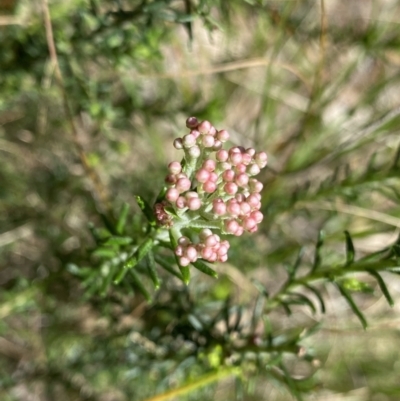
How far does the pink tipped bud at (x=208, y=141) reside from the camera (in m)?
1.62

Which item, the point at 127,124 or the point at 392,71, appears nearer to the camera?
the point at 127,124

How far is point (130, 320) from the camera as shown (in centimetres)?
326

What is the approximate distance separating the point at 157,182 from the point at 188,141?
7.01 feet

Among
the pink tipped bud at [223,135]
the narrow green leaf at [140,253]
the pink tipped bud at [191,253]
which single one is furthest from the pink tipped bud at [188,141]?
the narrow green leaf at [140,253]

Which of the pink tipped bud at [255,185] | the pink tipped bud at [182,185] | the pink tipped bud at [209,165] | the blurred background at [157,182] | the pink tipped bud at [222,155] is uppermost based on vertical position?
the blurred background at [157,182]

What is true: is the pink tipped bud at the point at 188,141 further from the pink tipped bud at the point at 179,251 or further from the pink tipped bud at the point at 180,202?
the pink tipped bud at the point at 179,251

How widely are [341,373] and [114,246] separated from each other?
2671mm

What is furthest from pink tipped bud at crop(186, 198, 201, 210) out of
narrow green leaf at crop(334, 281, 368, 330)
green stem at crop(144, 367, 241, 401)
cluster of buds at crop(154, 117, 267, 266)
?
green stem at crop(144, 367, 241, 401)

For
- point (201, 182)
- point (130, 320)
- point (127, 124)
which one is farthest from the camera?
point (127, 124)

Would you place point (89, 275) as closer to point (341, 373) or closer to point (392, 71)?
point (341, 373)

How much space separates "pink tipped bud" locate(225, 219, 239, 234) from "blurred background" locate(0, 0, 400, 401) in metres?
0.90

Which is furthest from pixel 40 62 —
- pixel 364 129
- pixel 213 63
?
pixel 364 129

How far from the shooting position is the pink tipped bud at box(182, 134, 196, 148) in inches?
61.8

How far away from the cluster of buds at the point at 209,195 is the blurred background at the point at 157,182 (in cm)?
75
